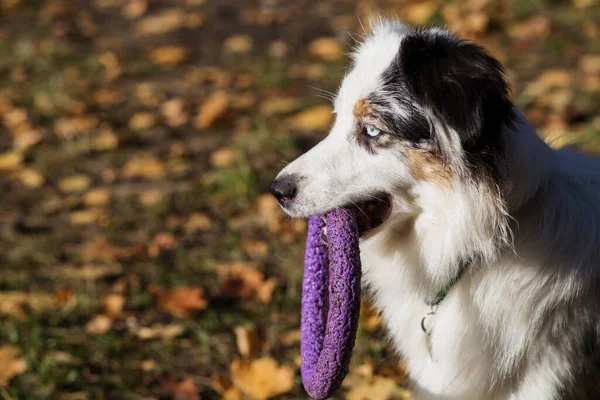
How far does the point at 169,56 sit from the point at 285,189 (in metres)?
4.41

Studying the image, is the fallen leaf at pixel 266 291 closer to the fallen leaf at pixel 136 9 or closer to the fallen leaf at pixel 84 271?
the fallen leaf at pixel 84 271

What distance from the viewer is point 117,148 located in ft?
17.4

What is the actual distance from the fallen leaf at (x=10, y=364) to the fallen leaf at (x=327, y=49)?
370 cm

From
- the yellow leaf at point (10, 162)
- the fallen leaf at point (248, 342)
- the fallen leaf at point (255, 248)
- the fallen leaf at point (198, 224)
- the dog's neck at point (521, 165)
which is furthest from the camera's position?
the yellow leaf at point (10, 162)

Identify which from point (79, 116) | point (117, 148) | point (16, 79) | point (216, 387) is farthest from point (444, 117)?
point (16, 79)

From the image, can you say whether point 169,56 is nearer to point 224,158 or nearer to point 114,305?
point 224,158

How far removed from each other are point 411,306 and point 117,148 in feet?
10.9

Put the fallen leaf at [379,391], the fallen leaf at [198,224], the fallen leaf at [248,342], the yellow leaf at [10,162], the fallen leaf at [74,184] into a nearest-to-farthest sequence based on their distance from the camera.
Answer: the fallen leaf at [379,391]
the fallen leaf at [248,342]
the fallen leaf at [198,224]
the fallen leaf at [74,184]
the yellow leaf at [10,162]

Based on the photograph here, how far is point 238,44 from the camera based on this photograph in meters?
6.58

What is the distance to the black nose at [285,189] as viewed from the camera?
2406mm

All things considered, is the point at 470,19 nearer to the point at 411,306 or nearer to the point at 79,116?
the point at 79,116

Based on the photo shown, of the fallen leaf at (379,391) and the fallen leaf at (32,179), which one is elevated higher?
the fallen leaf at (32,179)

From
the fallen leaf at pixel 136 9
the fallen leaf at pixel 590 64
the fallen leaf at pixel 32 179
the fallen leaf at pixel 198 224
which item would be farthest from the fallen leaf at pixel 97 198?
the fallen leaf at pixel 590 64

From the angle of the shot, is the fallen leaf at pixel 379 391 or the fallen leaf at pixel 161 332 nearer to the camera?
the fallen leaf at pixel 379 391
